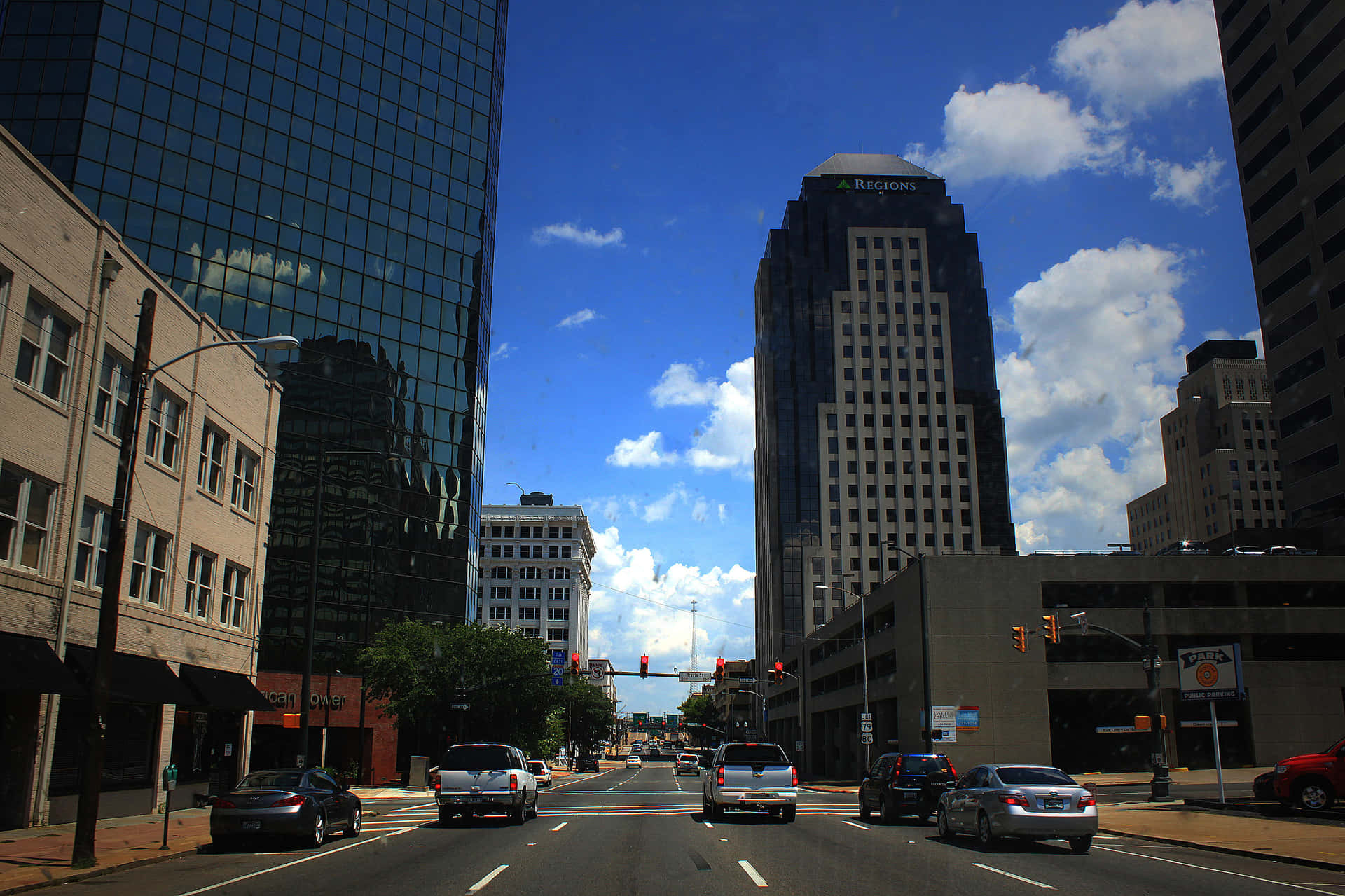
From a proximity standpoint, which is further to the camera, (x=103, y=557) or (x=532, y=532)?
(x=532, y=532)

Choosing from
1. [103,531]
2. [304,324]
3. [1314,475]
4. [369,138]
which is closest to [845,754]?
[1314,475]

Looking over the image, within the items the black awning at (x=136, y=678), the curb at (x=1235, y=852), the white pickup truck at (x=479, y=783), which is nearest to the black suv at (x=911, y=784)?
the curb at (x=1235, y=852)

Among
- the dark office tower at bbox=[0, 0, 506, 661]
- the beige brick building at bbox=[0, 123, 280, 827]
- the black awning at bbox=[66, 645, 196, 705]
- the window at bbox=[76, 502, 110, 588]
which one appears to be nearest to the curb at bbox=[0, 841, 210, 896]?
the beige brick building at bbox=[0, 123, 280, 827]

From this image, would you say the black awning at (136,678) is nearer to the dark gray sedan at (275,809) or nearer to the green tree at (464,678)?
the dark gray sedan at (275,809)

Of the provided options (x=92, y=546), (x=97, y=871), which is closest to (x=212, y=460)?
(x=92, y=546)

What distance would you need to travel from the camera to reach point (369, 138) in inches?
2425

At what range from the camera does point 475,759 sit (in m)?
22.2

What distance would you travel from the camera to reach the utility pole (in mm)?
14727

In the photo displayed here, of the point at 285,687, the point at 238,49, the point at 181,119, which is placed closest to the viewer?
the point at 285,687

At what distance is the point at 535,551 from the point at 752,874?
134034 mm

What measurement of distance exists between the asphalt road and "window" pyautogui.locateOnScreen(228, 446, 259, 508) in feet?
47.5

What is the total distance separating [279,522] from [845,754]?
43.9 meters

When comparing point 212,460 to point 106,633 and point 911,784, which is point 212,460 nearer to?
point 106,633

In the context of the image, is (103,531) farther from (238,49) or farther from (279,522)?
(238,49)
